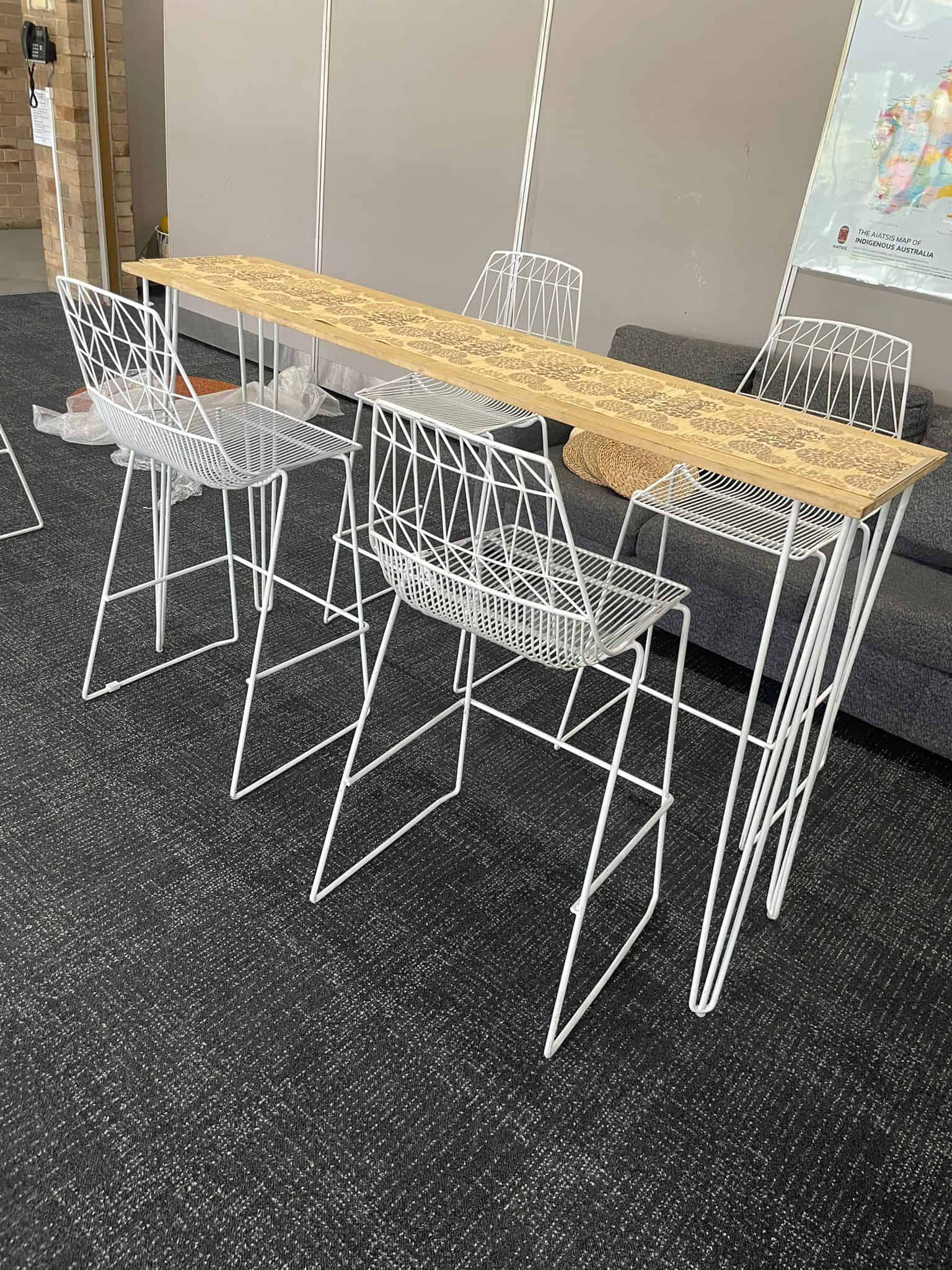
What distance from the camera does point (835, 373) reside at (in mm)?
3357

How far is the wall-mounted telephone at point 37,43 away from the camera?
562 centimetres

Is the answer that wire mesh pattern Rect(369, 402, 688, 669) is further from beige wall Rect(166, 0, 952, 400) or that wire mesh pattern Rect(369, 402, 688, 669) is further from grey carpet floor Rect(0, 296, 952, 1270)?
beige wall Rect(166, 0, 952, 400)

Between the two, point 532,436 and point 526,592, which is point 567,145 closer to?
point 532,436

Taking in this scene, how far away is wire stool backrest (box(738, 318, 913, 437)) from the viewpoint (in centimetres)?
311

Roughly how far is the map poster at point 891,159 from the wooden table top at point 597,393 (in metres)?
1.44

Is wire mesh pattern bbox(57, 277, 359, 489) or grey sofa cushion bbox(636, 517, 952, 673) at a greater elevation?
wire mesh pattern bbox(57, 277, 359, 489)

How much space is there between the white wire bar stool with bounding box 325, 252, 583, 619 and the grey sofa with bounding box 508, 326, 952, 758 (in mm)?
423

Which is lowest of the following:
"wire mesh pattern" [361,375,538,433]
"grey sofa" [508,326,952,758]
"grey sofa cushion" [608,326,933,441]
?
"grey sofa" [508,326,952,758]

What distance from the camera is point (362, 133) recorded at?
15.2 feet

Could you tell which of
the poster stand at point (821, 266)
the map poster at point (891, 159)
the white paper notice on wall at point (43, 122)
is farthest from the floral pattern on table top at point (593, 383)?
the white paper notice on wall at point (43, 122)

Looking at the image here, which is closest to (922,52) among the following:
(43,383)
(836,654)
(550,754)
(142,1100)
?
(836,654)

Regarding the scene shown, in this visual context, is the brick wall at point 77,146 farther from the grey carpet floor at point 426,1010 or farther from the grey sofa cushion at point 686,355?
the grey carpet floor at point 426,1010

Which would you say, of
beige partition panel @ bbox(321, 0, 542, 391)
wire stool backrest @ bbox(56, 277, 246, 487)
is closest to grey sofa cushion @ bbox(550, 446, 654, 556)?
wire stool backrest @ bbox(56, 277, 246, 487)

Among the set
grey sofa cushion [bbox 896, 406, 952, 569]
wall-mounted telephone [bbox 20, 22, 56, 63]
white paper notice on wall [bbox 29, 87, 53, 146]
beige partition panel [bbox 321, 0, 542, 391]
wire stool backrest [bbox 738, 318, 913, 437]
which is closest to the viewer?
grey sofa cushion [bbox 896, 406, 952, 569]
